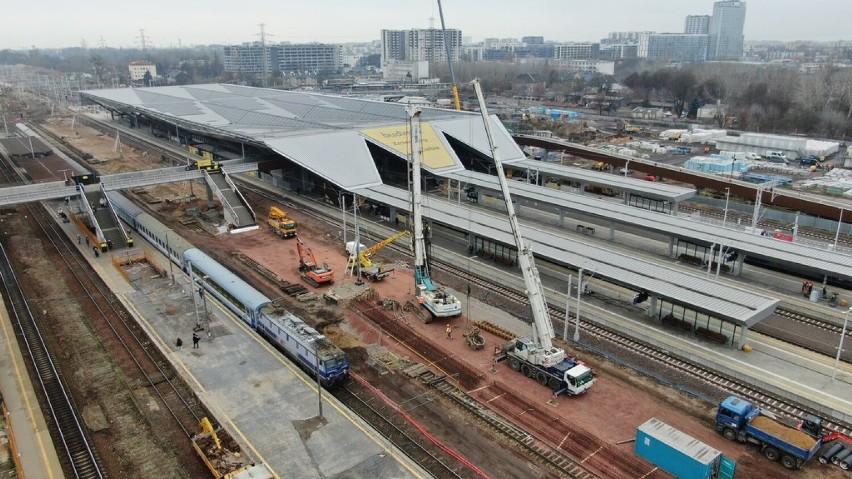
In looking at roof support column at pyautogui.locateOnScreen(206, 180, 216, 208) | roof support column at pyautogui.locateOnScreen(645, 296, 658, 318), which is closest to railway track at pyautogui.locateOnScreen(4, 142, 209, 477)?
roof support column at pyautogui.locateOnScreen(206, 180, 216, 208)

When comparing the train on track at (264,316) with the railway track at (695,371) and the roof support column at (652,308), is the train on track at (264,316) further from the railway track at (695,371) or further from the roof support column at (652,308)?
the roof support column at (652,308)

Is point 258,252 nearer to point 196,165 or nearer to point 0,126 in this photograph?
point 196,165

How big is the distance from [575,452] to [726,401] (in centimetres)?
800

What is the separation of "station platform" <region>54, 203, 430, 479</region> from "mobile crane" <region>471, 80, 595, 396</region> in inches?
385

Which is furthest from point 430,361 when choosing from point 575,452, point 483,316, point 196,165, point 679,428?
point 196,165

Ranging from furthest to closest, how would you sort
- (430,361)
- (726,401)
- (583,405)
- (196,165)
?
1. (196,165)
2. (430,361)
3. (583,405)
4. (726,401)

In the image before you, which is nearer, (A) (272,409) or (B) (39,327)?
(A) (272,409)

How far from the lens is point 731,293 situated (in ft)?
125

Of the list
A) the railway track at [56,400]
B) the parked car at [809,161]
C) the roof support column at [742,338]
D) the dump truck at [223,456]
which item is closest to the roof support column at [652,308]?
the roof support column at [742,338]

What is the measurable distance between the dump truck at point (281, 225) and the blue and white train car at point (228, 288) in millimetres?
12796

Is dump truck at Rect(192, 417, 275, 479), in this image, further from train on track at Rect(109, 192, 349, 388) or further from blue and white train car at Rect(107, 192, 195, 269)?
blue and white train car at Rect(107, 192, 195, 269)

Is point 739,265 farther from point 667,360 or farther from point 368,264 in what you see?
point 368,264

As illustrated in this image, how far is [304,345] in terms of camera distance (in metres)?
32.3

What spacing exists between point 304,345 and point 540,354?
13.2 m
